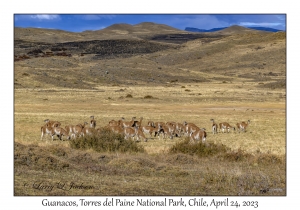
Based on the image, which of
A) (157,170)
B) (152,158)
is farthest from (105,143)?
(157,170)

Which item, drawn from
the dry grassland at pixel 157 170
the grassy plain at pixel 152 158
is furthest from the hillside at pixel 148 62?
the dry grassland at pixel 157 170

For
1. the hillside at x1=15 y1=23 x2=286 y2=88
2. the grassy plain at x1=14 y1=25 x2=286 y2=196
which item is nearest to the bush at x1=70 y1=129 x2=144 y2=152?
the grassy plain at x1=14 y1=25 x2=286 y2=196

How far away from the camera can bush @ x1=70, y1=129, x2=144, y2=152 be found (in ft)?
61.3

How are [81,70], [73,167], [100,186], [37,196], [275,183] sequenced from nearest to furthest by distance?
1. [37,196]
2. [100,186]
3. [275,183]
4. [73,167]
5. [81,70]

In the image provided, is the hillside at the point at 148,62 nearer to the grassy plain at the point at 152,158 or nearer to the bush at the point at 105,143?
the grassy plain at the point at 152,158

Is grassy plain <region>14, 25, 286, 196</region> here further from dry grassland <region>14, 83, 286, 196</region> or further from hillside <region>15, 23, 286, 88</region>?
hillside <region>15, 23, 286, 88</region>

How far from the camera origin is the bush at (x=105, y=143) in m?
18.7

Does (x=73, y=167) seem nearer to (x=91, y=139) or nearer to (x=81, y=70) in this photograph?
(x=91, y=139)

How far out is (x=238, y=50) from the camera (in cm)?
15450

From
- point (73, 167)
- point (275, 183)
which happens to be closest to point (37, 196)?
point (73, 167)

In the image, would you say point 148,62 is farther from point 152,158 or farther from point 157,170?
point 157,170

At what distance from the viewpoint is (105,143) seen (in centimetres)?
1881

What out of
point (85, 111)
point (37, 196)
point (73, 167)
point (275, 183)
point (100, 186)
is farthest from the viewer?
point (85, 111)

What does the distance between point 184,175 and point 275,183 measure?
2727 mm
